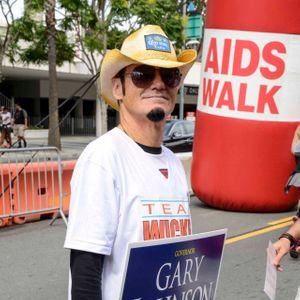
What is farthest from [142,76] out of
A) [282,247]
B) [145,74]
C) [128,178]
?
[282,247]

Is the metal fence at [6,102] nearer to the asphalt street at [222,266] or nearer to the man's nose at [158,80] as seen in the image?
the asphalt street at [222,266]

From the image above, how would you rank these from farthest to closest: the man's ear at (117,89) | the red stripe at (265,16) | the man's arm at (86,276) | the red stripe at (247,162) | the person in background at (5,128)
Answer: the person in background at (5,128), the red stripe at (247,162), the red stripe at (265,16), the man's ear at (117,89), the man's arm at (86,276)

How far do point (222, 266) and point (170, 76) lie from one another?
363 centimetres

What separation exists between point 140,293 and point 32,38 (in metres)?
16.8

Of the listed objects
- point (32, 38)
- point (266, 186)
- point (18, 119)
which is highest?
point (32, 38)

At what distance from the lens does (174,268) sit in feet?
5.57

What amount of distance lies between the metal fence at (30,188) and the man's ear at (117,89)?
16.3 feet

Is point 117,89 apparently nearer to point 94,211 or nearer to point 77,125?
point 94,211

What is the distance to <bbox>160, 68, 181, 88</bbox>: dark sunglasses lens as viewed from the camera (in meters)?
1.83

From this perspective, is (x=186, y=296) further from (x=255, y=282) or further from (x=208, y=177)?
(x=208, y=177)

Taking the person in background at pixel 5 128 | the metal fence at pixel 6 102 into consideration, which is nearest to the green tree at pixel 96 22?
the person in background at pixel 5 128

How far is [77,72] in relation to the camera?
2877 cm

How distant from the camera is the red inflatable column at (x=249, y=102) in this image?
7.27m

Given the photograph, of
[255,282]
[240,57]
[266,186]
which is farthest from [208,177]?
[255,282]
